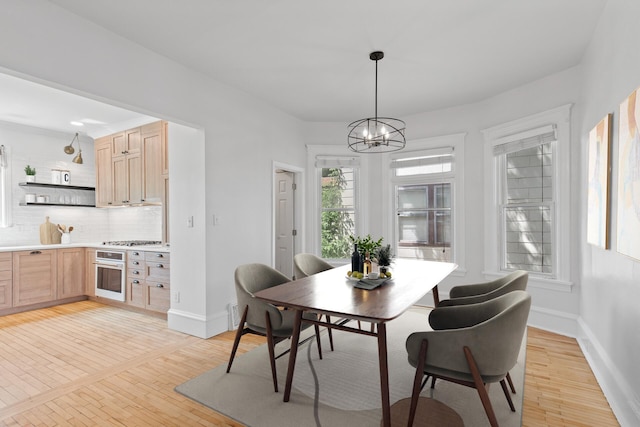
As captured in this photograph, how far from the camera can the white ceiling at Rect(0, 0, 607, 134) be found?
252cm

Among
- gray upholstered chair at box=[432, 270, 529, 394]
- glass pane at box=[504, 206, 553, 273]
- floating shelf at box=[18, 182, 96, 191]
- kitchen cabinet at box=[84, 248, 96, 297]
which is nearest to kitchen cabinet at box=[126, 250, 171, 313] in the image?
kitchen cabinet at box=[84, 248, 96, 297]

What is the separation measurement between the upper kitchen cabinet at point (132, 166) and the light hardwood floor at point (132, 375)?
176cm

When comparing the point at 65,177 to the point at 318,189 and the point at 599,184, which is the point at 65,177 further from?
the point at 599,184

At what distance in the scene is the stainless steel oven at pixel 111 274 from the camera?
4625mm

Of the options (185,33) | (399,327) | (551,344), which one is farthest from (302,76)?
(551,344)

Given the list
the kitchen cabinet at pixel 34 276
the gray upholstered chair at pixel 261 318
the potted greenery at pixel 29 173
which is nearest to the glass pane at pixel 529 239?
the gray upholstered chair at pixel 261 318

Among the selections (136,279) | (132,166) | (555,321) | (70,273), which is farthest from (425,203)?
(70,273)

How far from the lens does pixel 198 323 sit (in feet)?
12.0

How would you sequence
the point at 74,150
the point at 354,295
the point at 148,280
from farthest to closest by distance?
the point at 74,150 < the point at 148,280 < the point at 354,295

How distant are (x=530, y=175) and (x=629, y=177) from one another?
232 cm

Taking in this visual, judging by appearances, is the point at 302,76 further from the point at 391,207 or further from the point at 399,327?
the point at 399,327

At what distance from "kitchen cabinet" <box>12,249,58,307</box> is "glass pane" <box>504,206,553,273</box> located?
626cm

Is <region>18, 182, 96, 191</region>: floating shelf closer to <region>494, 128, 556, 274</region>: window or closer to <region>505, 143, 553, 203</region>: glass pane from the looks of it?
<region>494, 128, 556, 274</region>: window

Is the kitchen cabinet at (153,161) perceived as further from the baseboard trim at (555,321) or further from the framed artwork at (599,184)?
the baseboard trim at (555,321)
